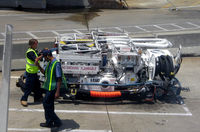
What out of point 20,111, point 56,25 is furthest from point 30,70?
point 56,25

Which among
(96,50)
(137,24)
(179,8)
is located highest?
(179,8)

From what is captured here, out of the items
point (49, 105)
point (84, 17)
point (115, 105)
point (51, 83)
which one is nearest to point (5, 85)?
point (51, 83)

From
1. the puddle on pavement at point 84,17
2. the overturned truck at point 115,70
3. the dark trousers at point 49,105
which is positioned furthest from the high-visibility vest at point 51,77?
the puddle on pavement at point 84,17

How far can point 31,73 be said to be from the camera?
9.15 metres

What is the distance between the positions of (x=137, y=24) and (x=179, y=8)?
683 cm

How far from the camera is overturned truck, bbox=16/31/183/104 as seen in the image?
932 centimetres

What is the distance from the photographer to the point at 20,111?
8.92 metres

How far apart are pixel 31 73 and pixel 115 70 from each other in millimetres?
2321

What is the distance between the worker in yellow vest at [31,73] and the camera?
9.04 meters

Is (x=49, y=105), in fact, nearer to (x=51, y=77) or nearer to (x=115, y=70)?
(x=51, y=77)

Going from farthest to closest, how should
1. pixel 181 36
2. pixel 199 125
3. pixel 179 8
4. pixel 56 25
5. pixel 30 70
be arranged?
1. pixel 179 8
2. pixel 56 25
3. pixel 181 36
4. pixel 30 70
5. pixel 199 125

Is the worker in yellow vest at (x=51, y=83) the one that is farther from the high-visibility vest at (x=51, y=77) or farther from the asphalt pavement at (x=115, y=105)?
the asphalt pavement at (x=115, y=105)

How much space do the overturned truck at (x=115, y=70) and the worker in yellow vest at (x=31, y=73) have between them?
0.43 metres

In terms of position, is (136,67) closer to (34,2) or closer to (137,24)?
(137,24)
